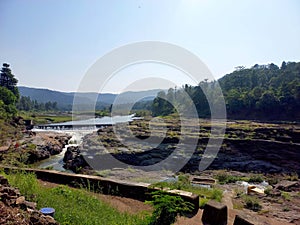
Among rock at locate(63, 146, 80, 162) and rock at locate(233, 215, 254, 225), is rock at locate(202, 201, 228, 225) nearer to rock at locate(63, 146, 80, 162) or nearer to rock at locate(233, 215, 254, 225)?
rock at locate(233, 215, 254, 225)

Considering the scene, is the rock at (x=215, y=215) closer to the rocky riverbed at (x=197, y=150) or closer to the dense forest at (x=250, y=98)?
the rocky riverbed at (x=197, y=150)

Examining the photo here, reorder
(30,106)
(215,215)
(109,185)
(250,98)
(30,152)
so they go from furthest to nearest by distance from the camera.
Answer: (30,106) < (250,98) < (30,152) < (109,185) < (215,215)

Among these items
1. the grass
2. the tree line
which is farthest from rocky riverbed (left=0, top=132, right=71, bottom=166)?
the tree line

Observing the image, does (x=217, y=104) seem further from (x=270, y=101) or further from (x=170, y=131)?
(x=170, y=131)

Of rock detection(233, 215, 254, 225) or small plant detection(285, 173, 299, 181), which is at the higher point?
rock detection(233, 215, 254, 225)

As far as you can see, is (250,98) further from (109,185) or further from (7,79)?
(7,79)

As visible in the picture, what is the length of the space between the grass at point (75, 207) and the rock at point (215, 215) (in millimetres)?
1067

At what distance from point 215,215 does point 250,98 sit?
124 ft

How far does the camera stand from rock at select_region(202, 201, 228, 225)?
4.00m

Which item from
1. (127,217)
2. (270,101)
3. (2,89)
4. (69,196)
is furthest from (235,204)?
(2,89)

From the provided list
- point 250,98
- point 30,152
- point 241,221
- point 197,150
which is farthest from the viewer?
point 250,98

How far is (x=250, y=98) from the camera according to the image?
38469 mm

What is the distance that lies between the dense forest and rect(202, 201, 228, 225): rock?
35.0 metres

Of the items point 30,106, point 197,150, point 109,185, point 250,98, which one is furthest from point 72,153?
point 30,106
